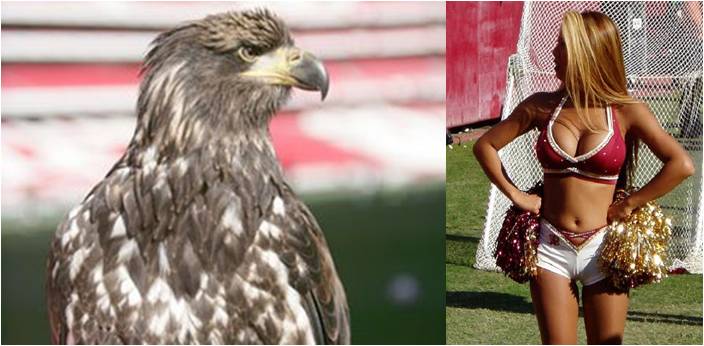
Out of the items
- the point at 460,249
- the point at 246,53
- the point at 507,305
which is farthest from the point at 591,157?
the point at 460,249

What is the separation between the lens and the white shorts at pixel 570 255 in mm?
3533

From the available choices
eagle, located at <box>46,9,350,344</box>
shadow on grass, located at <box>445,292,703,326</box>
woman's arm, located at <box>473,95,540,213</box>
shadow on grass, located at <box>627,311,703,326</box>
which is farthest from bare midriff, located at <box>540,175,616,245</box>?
shadow on grass, located at <box>627,311,703,326</box>

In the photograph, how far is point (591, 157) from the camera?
11.2ft

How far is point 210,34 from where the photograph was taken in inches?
119

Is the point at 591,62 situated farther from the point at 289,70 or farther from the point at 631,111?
the point at 289,70

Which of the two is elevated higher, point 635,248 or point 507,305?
point 635,248

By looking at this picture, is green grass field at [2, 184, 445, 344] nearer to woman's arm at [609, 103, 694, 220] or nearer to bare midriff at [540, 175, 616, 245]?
bare midriff at [540, 175, 616, 245]

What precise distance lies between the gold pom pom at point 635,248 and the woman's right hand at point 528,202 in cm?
24

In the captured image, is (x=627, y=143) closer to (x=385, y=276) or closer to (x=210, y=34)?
(x=385, y=276)

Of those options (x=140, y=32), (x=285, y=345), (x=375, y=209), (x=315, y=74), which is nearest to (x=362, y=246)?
(x=375, y=209)

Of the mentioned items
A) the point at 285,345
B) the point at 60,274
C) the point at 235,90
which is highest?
the point at 235,90

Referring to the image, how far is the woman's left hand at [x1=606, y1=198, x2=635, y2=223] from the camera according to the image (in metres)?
3.50

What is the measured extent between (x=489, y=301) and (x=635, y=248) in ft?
9.10

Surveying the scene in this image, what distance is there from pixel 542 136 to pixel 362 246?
2.10 feet
